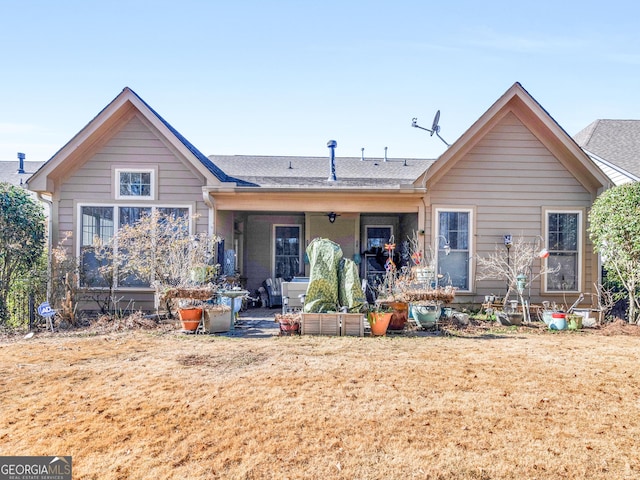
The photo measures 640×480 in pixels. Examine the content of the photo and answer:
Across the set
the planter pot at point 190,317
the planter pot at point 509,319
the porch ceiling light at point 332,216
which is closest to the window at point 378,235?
the porch ceiling light at point 332,216

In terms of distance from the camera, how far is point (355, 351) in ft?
19.3

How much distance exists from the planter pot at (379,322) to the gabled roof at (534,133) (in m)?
3.46

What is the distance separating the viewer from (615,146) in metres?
14.3

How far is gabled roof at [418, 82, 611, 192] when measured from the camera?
29.0 feet

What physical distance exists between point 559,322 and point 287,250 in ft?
24.5

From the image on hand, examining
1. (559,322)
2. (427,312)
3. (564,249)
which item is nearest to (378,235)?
(564,249)

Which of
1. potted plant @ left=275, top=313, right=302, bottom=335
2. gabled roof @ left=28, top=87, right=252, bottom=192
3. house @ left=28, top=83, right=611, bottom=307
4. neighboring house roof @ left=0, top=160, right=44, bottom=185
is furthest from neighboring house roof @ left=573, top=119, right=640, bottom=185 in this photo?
neighboring house roof @ left=0, top=160, right=44, bottom=185

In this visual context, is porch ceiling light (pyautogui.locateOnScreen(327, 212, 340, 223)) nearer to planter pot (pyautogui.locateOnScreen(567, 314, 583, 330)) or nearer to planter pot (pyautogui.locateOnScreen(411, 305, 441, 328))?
planter pot (pyautogui.locateOnScreen(411, 305, 441, 328))

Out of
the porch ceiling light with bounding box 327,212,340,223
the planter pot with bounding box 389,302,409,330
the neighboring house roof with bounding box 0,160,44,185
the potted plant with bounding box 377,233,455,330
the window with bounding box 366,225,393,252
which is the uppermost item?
the neighboring house roof with bounding box 0,160,44,185

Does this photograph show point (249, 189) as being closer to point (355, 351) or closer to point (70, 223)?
point (70, 223)

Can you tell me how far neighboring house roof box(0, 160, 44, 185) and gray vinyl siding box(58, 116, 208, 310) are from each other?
10.2 metres

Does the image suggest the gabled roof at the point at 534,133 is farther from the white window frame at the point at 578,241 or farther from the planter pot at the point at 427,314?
the planter pot at the point at 427,314

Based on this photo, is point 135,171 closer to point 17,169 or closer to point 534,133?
point 534,133

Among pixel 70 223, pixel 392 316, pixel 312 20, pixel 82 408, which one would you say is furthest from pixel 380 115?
pixel 82 408
